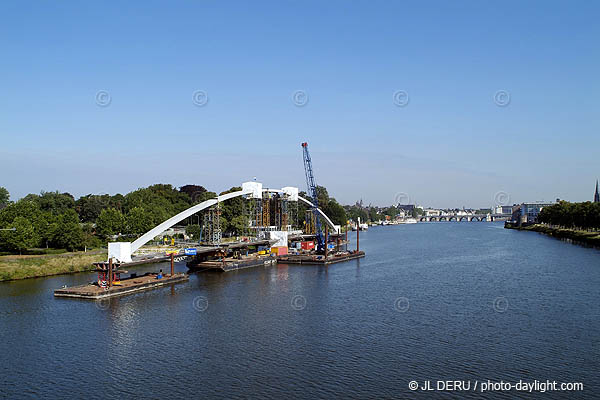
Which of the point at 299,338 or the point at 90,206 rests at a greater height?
the point at 90,206

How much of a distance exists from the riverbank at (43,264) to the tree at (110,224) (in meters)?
15.8

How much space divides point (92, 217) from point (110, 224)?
33077 millimetres

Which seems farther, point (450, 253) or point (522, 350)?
point (450, 253)

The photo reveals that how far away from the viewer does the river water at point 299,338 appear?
26.0 m

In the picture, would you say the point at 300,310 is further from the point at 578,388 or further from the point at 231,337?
the point at 578,388

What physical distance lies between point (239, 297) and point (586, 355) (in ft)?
98.8

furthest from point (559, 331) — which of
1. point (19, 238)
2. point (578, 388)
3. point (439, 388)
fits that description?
point (19, 238)

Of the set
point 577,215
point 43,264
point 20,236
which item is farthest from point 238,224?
point 577,215

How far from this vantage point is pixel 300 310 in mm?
43156

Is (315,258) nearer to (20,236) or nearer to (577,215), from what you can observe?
(20,236)

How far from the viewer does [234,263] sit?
72.8m

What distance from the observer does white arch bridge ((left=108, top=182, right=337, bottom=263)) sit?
53.8 m

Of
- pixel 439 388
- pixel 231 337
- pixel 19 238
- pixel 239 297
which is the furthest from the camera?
pixel 19 238

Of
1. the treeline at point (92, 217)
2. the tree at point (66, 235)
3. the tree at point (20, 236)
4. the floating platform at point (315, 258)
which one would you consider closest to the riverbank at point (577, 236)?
the floating platform at point (315, 258)
